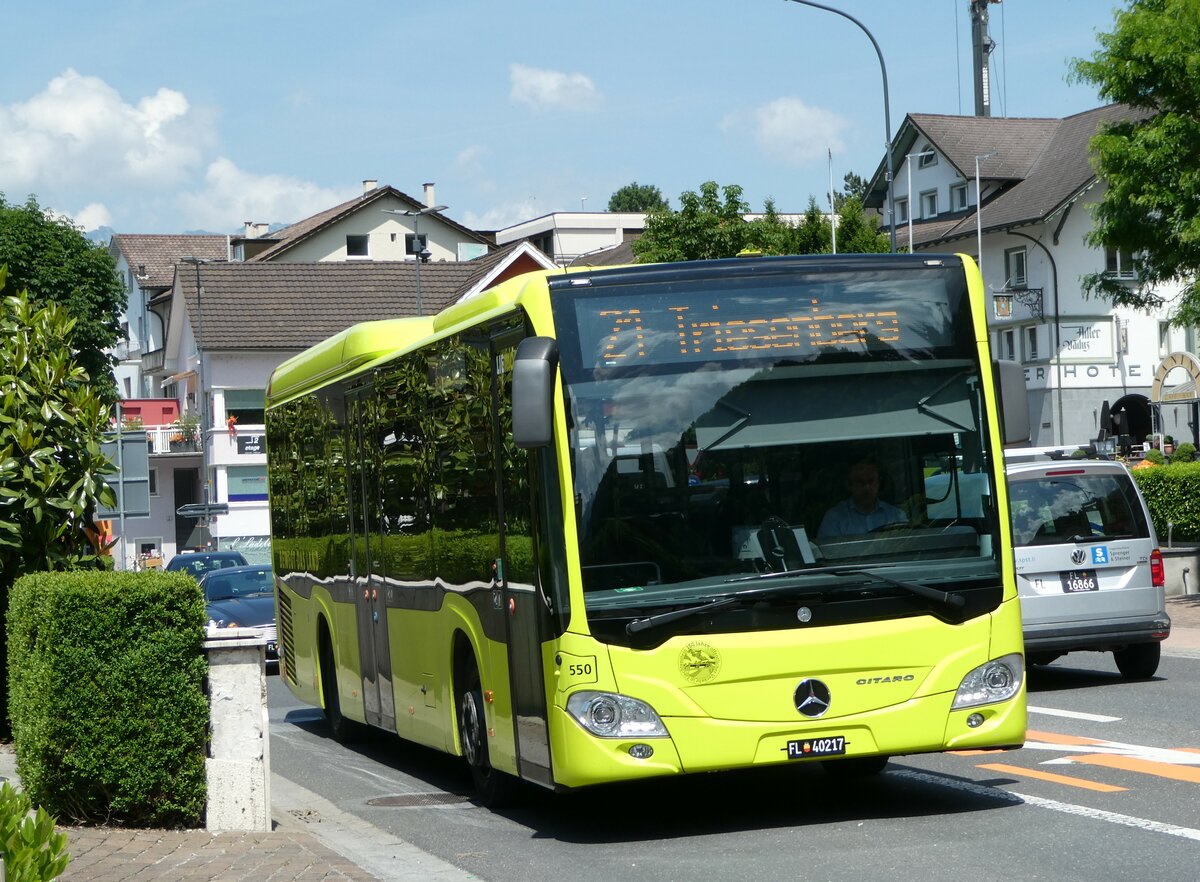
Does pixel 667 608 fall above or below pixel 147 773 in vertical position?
above

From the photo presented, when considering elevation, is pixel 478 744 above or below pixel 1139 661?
above

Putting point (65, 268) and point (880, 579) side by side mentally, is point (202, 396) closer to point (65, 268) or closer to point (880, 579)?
point (65, 268)

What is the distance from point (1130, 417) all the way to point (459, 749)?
196ft

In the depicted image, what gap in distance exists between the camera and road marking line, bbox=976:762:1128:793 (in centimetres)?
1045

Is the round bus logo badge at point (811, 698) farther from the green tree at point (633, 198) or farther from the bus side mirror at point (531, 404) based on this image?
the green tree at point (633, 198)

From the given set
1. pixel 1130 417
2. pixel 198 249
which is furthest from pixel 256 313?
pixel 198 249

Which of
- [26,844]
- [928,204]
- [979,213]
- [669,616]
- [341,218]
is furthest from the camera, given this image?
A: [341,218]

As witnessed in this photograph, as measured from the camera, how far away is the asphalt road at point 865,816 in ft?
28.0

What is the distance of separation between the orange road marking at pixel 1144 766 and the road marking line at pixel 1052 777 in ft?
1.33

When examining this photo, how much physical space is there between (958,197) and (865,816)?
205ft

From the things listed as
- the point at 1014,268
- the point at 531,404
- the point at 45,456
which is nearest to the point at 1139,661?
the point at 531,404

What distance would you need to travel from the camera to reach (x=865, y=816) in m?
10.0

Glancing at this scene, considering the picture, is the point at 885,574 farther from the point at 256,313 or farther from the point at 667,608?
the point at 256,313

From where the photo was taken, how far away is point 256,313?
224 ft
